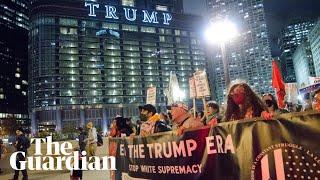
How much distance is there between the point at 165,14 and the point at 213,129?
159 metres

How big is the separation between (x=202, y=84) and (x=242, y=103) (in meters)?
2.58

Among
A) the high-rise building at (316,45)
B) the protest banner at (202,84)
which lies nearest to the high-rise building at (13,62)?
the high-rise building at (316,45)

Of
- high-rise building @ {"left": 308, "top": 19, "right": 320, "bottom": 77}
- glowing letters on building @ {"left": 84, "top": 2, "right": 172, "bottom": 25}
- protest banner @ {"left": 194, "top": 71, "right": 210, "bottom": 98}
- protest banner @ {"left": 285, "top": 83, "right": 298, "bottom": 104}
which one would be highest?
glowing letters on building @ {"left": 84, "top": 2, "right": 172, "bottom": 25}

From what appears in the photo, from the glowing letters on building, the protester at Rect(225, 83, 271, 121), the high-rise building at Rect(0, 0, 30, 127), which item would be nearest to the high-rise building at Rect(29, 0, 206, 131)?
the glowing letters on building

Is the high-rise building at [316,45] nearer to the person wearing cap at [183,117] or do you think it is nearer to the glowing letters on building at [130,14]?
the glowing letters on building at [130,14]

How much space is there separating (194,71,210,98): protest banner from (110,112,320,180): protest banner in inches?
68.4

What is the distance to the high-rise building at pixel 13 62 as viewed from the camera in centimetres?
15812

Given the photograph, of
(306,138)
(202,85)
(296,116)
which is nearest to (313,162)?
(306,138)

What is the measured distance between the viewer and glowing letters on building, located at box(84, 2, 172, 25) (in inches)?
5591

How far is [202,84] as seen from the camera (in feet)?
25.2

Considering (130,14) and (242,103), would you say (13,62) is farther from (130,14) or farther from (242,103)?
(242,103)

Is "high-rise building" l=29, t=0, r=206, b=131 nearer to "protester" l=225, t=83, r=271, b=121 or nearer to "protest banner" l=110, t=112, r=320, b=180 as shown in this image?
"protest banner" l=110, t=112, r=320, b=180

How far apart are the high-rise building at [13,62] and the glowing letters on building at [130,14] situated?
50.8 meters

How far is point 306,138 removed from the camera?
378 centimetres
